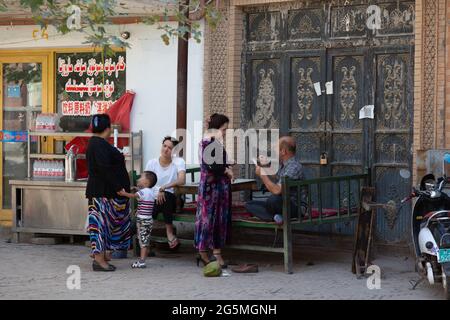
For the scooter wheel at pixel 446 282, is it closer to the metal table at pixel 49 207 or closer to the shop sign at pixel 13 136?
the metal table at pixel 49 207

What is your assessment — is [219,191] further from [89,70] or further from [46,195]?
[89,70]

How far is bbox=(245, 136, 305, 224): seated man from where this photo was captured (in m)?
9.59

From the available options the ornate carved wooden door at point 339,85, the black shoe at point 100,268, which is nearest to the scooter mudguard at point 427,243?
the ornate carved wooden door at point 339,85

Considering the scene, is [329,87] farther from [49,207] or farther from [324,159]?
[49,207]

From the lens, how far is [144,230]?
1010 cm

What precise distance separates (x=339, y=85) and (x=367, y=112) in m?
0.50

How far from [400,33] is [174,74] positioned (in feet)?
10.0

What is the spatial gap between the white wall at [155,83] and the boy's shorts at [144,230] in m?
1.88

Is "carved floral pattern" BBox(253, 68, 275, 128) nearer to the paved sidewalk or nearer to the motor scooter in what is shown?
the paved sidewalk

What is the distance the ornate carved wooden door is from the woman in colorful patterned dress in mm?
1865

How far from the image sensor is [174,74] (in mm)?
12109

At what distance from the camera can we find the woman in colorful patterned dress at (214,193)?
9602mm

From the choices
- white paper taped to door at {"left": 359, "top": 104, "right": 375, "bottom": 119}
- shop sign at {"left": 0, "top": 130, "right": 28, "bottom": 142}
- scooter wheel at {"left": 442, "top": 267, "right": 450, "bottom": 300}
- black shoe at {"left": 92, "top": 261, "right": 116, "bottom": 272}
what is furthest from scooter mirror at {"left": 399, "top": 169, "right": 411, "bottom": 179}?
shop sign at {"left": 0, "top": 130, "right": 28, "bottom": 142}

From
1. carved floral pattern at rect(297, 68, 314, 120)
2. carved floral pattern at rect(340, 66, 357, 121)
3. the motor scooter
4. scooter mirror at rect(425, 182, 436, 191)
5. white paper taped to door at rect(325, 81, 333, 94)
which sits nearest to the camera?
the motor scooter
